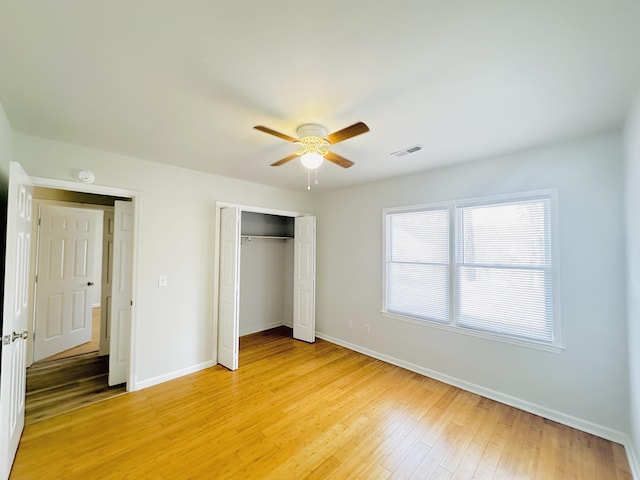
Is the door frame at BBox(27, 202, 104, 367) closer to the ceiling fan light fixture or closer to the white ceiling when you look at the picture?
the white ceiling

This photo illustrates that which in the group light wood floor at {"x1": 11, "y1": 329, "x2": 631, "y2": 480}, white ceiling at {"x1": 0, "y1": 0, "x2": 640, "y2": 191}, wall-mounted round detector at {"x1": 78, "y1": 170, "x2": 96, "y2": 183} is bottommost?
light wood floor at {"x1": 11, "y1": 329, "x2": 631, "y2": 480}

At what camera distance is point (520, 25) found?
122cm

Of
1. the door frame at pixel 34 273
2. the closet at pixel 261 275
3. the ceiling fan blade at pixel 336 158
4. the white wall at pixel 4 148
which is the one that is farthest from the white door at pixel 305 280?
the white wall at pixel 4 148

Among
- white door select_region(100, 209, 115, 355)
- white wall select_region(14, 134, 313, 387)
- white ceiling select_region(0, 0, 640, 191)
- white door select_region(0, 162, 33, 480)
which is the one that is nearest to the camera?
white ceiling select_region(0, 0, 640, 191)

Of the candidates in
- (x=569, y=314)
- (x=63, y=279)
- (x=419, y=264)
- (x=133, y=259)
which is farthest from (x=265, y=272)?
(x=569, y=314)

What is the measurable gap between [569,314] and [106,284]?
577 centimetres

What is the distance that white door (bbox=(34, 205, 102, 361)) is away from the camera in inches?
149

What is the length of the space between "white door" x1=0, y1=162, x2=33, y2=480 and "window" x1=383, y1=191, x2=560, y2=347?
3.67m

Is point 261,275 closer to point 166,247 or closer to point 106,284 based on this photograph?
point 166,247

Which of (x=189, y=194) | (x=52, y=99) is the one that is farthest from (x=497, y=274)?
(x=52, y=99)

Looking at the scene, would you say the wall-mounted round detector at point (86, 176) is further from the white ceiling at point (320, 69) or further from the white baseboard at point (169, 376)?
the white baseboard at point (169, 376)

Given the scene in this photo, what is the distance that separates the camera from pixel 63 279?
403 cm

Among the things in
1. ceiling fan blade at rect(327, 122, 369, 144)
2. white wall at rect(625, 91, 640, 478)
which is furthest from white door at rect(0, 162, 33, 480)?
white wall at rect(625, 91, 640, 478)

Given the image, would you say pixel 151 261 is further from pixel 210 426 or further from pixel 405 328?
pixel 405 328
